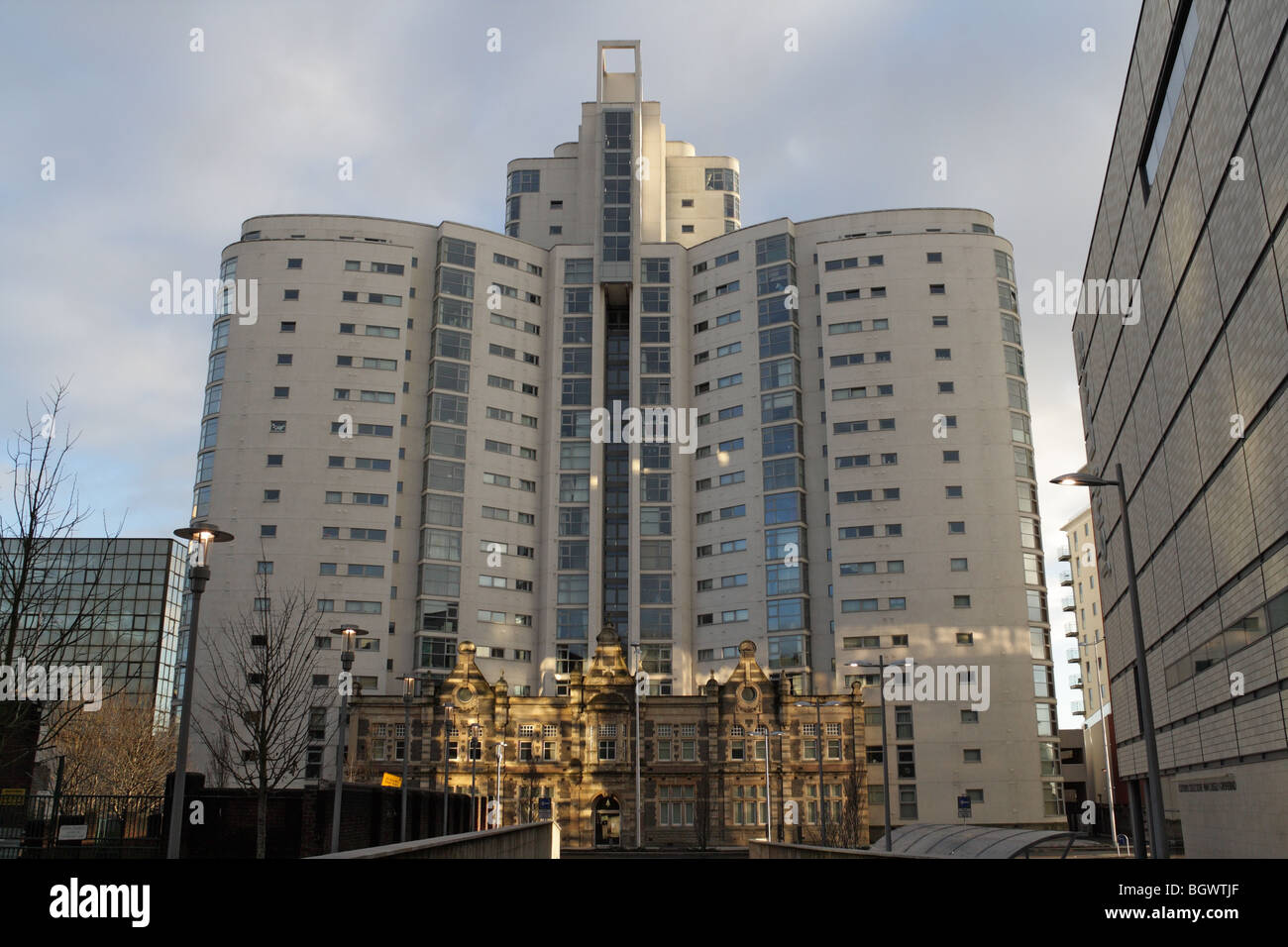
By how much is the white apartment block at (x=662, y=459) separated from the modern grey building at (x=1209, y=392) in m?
42.3

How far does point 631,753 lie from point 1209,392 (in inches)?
2320

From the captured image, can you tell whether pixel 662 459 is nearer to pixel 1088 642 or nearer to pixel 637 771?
pixel 637 771

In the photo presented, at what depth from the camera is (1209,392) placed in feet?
111

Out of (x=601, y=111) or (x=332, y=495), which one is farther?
(x=601, y=111)

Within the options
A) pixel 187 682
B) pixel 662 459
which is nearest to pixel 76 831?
pixel 187 682

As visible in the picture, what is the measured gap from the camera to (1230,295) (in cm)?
3050

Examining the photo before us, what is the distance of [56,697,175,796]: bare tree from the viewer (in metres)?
59.8

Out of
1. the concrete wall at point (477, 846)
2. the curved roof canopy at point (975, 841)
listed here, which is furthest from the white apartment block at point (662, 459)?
the concrete wall at point (477, 846)

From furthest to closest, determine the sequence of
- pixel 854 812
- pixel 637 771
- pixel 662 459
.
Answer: pixel 662 459 < pixel 854 812 < pixel 637 771

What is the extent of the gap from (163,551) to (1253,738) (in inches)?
5466

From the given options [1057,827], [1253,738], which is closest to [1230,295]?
[1253,738]
